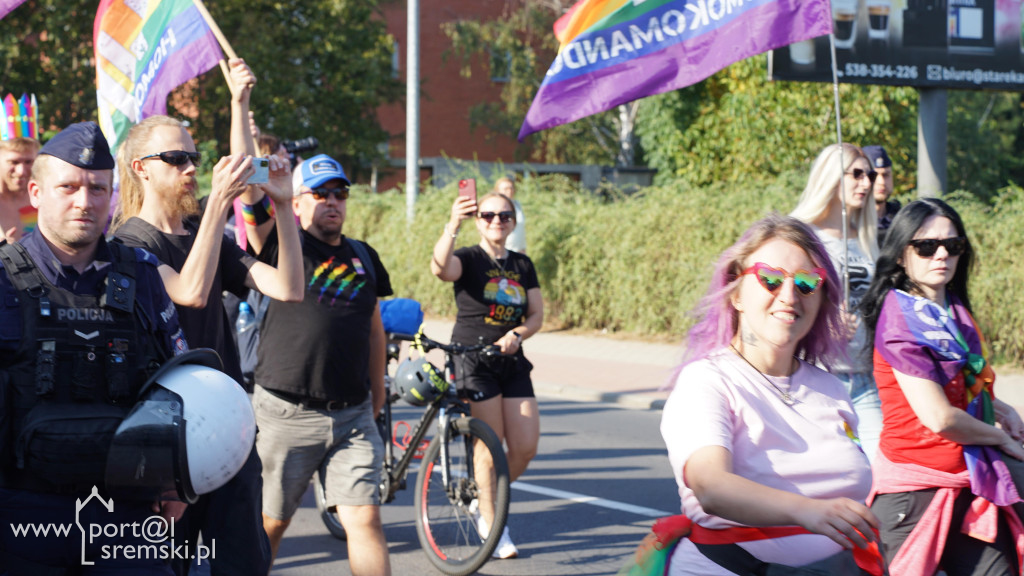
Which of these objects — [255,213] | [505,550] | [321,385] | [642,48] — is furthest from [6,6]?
[505,550]

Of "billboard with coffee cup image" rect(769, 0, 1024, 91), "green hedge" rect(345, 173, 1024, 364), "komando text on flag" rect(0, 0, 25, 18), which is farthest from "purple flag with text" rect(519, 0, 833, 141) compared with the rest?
"billboard with coffee cup image" rect(769, 0, 1024, 91)

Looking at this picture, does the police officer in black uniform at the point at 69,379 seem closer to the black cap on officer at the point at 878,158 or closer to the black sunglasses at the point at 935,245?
the black sunglasses at the point at 935,245

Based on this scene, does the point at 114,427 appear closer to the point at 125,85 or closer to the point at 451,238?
the point at 451,238

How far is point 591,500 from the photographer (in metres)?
7.00

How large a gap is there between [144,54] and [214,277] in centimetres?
324

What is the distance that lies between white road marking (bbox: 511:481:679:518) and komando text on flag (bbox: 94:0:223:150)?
3497mm

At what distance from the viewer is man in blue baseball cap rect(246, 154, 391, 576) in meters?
4.51

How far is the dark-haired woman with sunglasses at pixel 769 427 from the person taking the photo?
234 cm

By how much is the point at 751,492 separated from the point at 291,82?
27.7 metres

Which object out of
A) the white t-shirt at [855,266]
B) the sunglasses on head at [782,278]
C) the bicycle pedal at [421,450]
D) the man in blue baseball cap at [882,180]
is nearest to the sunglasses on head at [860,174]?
the white t-shirt at [855,266]

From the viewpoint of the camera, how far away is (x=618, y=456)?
8352 millimetres

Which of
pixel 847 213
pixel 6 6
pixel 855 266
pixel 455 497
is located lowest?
pixel 455 497

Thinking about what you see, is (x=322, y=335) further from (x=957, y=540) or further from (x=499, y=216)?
(x=957, y=540)

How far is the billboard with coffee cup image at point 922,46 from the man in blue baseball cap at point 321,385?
9.54 meters
